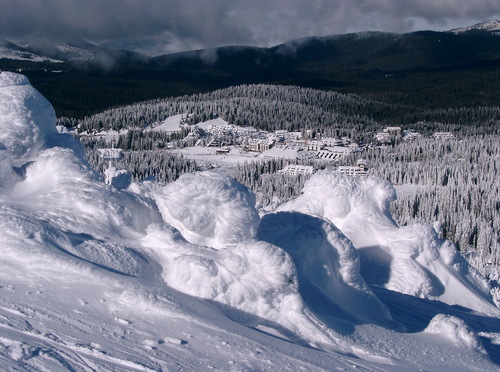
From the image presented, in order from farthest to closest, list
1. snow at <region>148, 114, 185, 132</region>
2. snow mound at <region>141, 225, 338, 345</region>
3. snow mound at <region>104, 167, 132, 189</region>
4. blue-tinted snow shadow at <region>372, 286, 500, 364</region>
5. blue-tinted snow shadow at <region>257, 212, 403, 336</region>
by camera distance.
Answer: snow at <region>148, 114, 185, 132</region> < snow mound at <region>104, 167, 132, 189</region> < blue-tinted snow shadow at <region>372, 286, 500, 364</region> < blue-tinted snow shadow at <region>257, 212, 403, 336</region> < snow mound at <region>141, 225, 338, 345</region>

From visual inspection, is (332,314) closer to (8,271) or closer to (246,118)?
(8,271)

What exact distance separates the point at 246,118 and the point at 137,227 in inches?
6765

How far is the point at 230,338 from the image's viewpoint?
1408 centimetres

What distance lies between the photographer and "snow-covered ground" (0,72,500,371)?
13305mm

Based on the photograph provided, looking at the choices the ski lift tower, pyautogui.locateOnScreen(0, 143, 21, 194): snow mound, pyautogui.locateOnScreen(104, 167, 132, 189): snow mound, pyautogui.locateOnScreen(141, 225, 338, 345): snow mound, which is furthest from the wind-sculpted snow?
the ski lift tower

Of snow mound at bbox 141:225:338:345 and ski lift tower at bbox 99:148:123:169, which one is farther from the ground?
snow mound at bbox 141:225:338:345

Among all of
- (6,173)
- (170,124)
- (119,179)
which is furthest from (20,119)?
(170,124)

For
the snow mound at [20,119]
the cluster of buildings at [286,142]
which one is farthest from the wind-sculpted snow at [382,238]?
the cluster of buildings at [286,142]

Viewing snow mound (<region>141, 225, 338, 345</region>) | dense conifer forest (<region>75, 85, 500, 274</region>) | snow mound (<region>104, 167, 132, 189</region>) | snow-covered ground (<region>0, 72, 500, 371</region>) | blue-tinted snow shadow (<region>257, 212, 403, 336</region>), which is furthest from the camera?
dense conifer forest (<region>75, 85, 500, 274</region>)

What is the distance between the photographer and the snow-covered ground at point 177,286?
1330 cm

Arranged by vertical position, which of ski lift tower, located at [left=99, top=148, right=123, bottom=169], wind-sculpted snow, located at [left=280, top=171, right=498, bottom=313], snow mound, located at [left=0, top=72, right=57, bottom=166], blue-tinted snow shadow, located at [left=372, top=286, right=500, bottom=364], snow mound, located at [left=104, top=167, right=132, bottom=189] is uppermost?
snow mound, located at [left=0, top=72, right=57, bottom=166]

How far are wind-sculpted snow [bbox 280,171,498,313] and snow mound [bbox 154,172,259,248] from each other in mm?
10010

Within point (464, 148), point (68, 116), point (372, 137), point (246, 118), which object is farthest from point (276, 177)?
point (68, 116)

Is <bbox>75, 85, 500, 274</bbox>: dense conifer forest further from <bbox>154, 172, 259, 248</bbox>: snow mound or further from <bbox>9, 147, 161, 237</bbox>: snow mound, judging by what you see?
<bbox>154, 172, 259, 248</bbox>: snow mound
